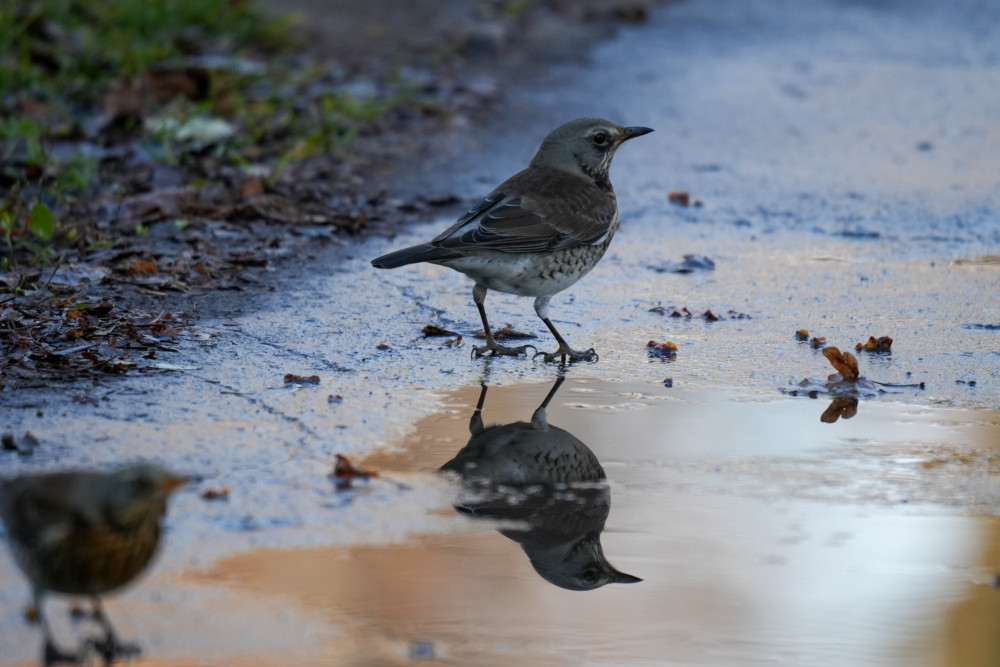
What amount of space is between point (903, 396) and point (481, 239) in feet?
6.53

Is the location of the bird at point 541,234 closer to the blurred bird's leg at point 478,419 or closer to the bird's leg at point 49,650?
the blurred bird's leg at point 478,419

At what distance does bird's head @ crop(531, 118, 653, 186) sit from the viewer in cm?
645

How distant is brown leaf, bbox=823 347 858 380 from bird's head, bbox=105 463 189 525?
3.12 m

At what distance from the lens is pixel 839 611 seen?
11.1ft

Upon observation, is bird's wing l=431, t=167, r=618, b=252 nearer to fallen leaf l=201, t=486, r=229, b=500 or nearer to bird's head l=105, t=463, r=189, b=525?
fallen leaf l=201, t=486, r=229, b=500

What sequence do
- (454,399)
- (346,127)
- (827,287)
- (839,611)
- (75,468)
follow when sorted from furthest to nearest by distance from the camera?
(346,127)
(827,287)
(454,399)
(75,468)
(839,611)

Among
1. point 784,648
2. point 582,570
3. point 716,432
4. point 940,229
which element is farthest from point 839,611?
point 940,229

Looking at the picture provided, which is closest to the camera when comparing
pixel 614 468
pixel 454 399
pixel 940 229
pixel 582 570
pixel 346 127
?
pixel 582 570

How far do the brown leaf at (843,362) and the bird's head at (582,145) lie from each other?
1.79 m

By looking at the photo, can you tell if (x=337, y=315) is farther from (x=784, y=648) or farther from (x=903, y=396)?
(x=784, y=648)

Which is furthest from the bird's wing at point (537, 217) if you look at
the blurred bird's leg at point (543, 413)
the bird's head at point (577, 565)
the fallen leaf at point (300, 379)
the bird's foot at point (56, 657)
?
the bird's foot at point (56, 657)

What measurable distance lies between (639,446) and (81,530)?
86.5 inches

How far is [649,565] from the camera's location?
11.8ft

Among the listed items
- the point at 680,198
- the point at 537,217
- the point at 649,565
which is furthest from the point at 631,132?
the point at 649,565
